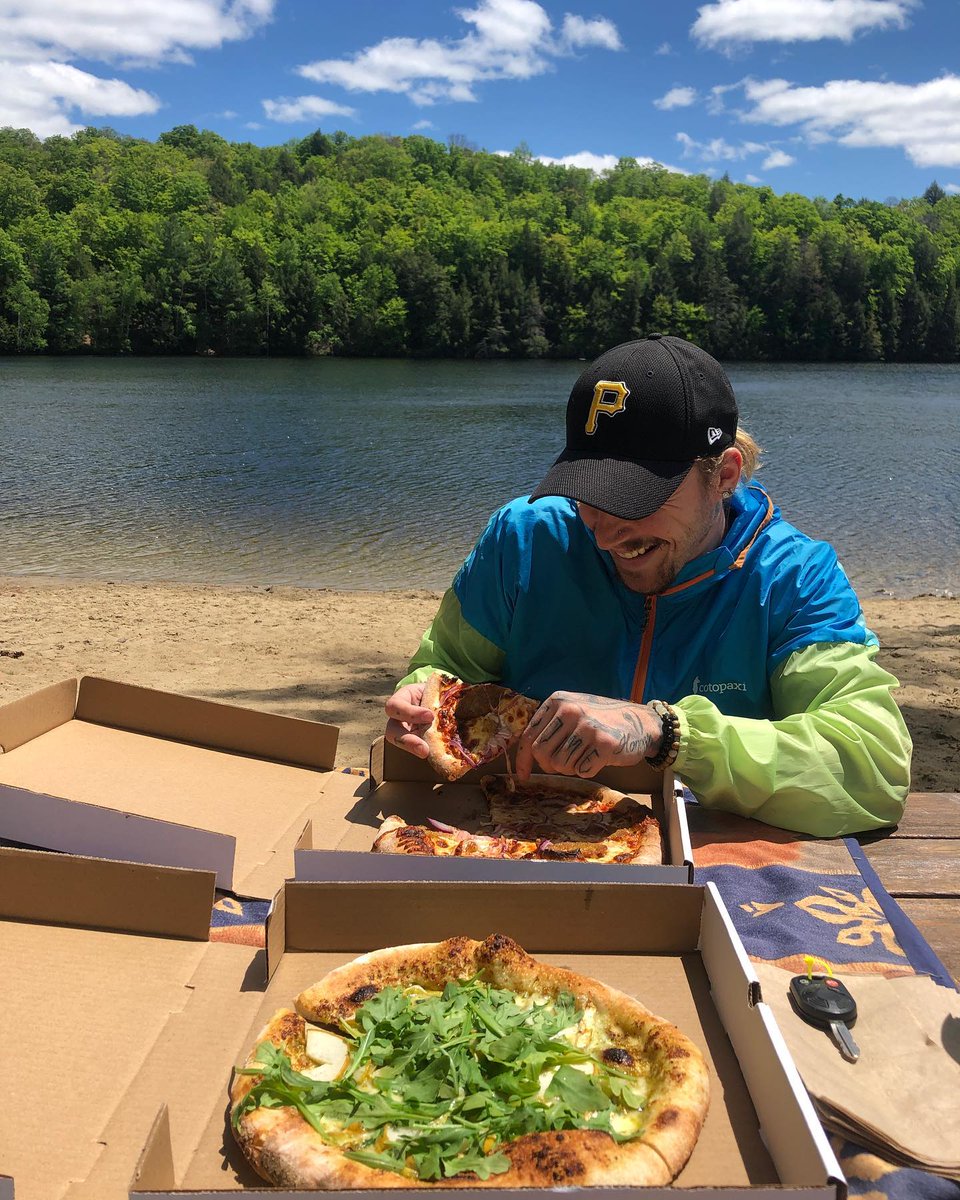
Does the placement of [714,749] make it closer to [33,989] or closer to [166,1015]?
[166,1015]

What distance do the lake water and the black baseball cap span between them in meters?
11.4

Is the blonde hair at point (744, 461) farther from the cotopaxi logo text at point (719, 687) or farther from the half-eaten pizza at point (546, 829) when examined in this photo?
the half-eaten pizza at point (546, 829)

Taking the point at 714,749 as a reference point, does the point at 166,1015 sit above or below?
below

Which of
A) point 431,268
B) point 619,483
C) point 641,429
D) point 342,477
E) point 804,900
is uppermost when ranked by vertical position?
point 431,268

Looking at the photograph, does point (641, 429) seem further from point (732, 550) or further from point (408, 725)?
point (408, 725)

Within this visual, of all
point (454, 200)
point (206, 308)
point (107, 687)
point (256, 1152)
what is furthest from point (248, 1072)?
point (454, 200)

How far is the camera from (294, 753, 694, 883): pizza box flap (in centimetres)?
206

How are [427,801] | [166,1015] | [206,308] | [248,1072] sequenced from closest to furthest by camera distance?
[248,1072]
[166,1015]
[427,801]
[206,308]

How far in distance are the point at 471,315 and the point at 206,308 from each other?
74.0ft

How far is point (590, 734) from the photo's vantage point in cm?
246

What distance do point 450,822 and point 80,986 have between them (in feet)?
3.44

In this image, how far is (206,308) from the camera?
87.2m

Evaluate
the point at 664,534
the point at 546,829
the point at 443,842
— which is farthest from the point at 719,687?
the point at 443,842

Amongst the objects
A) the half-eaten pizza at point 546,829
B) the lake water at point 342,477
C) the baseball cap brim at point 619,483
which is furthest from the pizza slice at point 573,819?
the lake water at point 342,477
